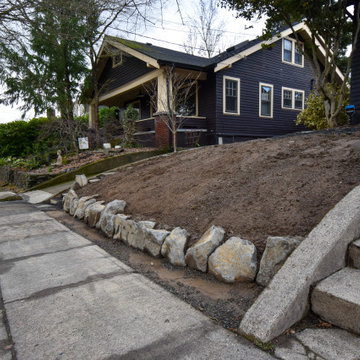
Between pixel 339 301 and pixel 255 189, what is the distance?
159 cm

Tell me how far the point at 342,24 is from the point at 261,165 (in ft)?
19.9

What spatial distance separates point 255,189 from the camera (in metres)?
3.05

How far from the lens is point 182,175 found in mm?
4320

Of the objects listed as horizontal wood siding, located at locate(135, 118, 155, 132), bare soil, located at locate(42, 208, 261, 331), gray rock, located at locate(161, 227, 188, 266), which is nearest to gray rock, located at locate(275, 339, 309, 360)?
bare soil, located at locate(42, 208, 261, 331)

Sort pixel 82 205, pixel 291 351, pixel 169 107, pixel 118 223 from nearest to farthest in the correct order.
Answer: pixel 291 351
pixel 118 223
pixel 82 205
pixel 169 107

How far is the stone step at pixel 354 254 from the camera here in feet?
6.26

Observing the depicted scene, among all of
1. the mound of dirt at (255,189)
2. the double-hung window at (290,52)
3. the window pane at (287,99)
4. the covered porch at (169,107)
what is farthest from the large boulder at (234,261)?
the double-hung window at (290,52)

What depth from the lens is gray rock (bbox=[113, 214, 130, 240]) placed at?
3.44 meters

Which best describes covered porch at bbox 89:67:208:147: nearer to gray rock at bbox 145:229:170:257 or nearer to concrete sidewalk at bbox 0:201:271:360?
gray rock at bbox 145:229:170:257

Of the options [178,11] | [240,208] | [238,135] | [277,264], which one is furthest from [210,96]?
[277,264]

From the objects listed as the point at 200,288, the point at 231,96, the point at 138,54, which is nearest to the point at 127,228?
the point at 200,288

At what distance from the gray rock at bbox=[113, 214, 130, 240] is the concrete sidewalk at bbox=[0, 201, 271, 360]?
54 centimetres

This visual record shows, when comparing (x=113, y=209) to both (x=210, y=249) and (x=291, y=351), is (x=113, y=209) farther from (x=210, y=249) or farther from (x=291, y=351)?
(x=291, y=351)

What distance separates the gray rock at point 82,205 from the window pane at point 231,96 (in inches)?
355
